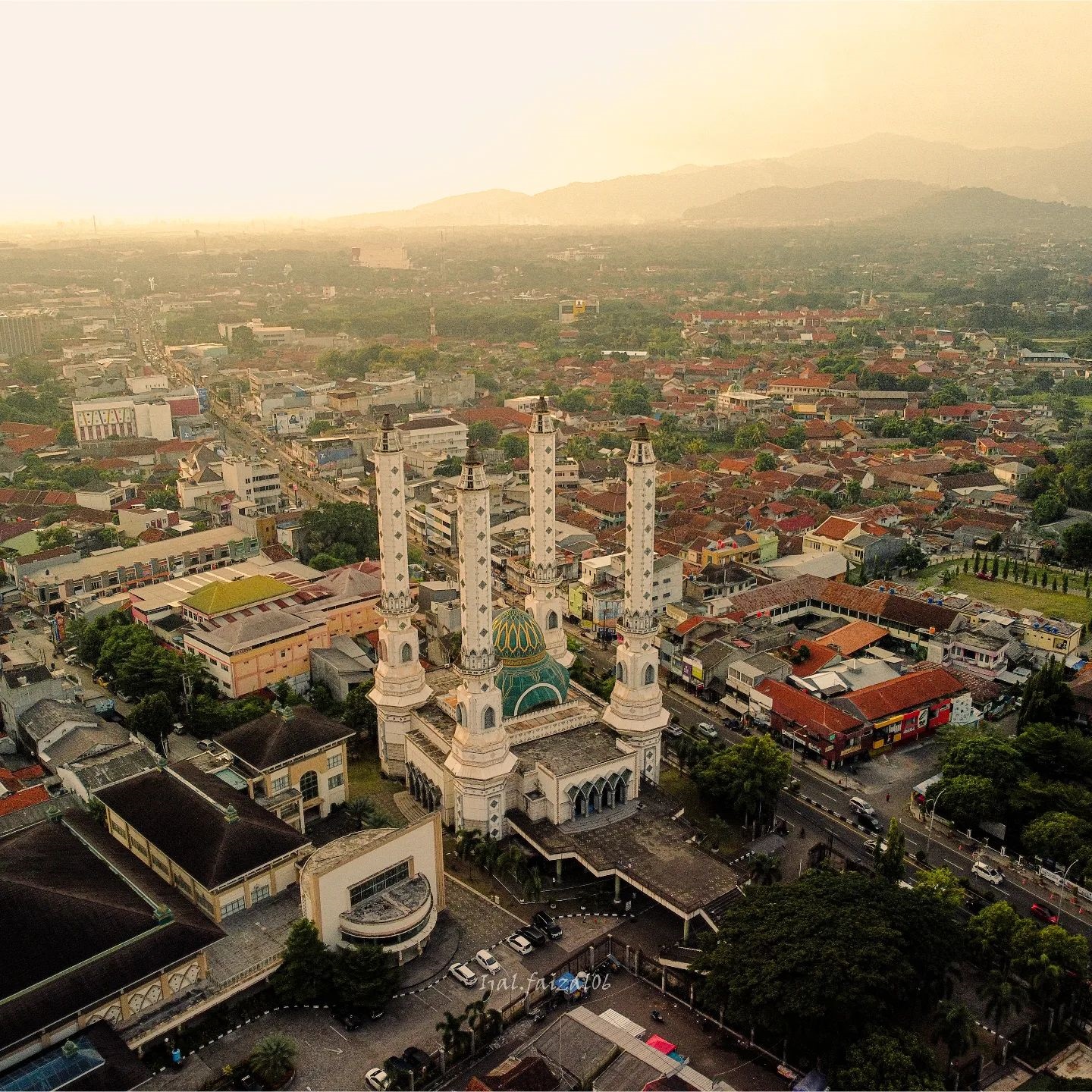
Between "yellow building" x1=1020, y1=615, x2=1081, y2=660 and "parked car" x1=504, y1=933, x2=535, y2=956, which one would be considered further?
"yellow building" x1=1020, y1=615, x2=1081, y2=660

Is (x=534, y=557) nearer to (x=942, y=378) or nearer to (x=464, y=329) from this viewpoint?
(x=942, y=378)

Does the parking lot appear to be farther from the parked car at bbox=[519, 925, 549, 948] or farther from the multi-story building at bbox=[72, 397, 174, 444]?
the multi-story building at bbox=[72, 397, 174, 444]

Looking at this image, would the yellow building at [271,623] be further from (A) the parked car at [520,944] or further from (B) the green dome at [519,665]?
(A) the parked car at [520,944]

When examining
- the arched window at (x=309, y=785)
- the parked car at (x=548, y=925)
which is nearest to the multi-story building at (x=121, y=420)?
the arched window at (x=309, y=785)

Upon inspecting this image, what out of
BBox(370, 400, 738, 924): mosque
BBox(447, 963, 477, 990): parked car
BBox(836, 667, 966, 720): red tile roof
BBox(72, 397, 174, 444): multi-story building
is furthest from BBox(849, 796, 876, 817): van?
BBox(72, 397, 174, 444): multi-story building

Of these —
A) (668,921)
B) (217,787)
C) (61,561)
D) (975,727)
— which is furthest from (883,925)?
(61,561)

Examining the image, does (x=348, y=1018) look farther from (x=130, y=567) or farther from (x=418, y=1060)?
(x=130, y=567)

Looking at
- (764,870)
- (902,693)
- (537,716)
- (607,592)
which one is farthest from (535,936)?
(607,592)
